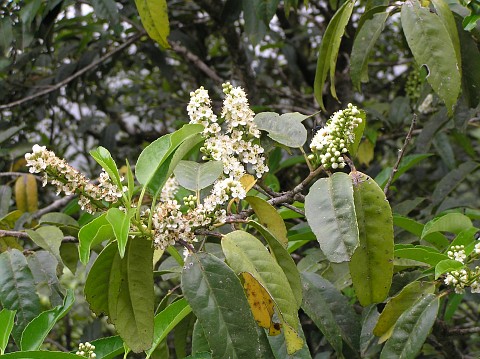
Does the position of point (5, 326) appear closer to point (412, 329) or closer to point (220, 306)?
point (220, 306)

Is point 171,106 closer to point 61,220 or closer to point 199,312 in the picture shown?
point 61,220

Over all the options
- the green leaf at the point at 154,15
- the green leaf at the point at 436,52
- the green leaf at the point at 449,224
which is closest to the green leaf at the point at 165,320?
the green leaf at the point at 449,224

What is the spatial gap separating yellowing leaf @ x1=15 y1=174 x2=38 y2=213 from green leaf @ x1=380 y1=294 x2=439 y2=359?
125cm

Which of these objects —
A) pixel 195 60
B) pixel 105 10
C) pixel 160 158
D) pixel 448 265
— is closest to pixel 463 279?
pixel 448 265

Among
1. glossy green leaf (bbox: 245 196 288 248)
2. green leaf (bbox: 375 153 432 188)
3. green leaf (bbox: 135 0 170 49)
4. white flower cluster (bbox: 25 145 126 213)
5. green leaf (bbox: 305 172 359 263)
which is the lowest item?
green leaf (bbox: 375 153 432 188)

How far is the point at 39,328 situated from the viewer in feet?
3.22

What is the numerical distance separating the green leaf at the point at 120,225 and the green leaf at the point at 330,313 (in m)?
0.38

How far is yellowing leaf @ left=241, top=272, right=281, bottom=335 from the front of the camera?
3.17 ft

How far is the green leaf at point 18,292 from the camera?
3.78 ft

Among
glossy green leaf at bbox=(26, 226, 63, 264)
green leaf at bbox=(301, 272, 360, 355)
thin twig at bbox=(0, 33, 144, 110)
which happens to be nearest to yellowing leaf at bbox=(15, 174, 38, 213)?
thin twig at bbox=(0, 33, 144, 110)

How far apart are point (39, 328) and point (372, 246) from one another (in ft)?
1.63

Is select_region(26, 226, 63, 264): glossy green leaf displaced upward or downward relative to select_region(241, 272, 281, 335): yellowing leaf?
downward

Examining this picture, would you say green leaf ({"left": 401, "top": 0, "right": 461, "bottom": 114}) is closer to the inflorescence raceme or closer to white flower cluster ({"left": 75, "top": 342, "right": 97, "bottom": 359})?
the inflorescence raceme

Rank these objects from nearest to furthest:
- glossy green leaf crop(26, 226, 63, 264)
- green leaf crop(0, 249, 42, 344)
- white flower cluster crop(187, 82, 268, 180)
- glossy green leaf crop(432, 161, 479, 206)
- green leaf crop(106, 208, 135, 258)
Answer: green leaf crop(106, 208, 135, 258)
white flower cluster crop(187, 82, 268, 180)
green leaf crop(0, 249, 42, 344)
glossy green leaf crop(26, 226, 63, 264)
glossy green leaf crop(432, 161, 479, 206)
